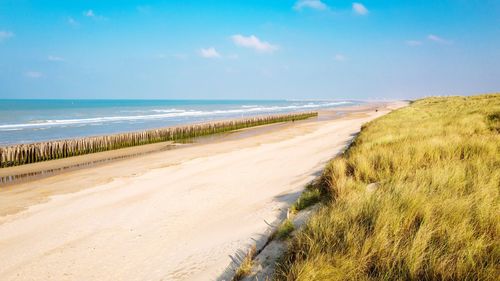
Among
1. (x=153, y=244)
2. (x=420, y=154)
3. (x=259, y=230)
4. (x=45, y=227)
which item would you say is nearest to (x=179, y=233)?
(x=153, y=244)

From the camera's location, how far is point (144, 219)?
7883 millimetres

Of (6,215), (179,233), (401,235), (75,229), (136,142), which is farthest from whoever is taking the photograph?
(136,142)

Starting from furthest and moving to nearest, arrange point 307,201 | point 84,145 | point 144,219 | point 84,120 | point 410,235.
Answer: point 84,120, point 84,145, point 144,219, point 307,201, point 410,235

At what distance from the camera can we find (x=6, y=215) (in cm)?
896

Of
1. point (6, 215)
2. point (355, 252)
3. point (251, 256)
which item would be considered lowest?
point (6, 215)

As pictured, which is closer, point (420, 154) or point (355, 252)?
point (355, 252)

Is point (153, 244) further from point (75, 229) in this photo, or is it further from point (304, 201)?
point (304, 201)

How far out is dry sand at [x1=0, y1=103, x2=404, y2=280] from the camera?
5605mm

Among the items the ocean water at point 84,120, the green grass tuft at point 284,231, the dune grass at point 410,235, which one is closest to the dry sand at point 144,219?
the green grass tuft at point 284,231

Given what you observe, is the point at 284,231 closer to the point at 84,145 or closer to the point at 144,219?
the point at 144,219

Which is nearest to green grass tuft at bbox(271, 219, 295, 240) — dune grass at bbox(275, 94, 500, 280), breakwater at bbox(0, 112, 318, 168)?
dune grass at bbox(275, 94, 500, 280)

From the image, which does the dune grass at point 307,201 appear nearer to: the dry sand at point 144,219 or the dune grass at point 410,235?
the dry sand at point 144,219

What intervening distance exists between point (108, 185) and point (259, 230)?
7934mm

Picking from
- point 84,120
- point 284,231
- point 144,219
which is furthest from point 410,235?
point 84,120
